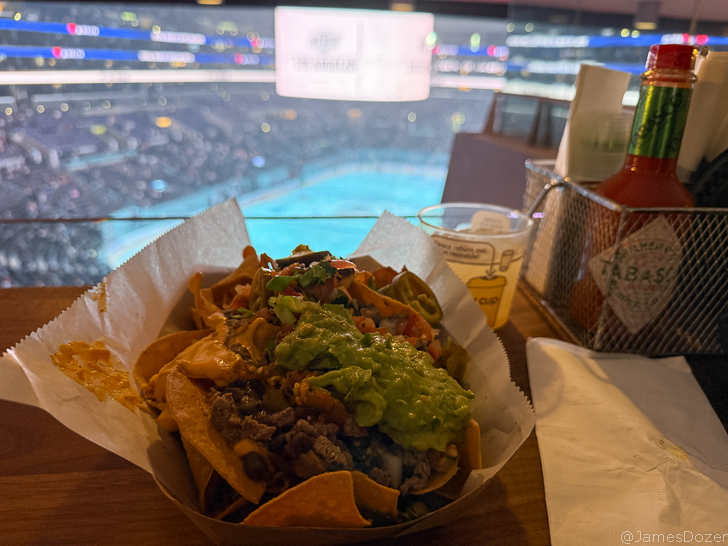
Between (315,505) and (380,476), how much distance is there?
0.31 feet

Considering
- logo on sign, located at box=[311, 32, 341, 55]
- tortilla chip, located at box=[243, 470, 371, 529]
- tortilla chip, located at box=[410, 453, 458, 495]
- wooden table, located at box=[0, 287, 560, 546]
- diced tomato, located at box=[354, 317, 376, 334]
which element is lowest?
wooden table, located at box=[0, 287, 560, 546]

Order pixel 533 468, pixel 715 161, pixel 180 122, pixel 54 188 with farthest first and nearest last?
pixel 180 122
pixel 54 188
pixel 715 161
pixel 533 468

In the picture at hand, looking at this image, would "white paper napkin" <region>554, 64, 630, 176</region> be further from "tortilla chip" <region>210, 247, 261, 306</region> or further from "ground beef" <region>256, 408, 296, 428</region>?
"ground beef" <region>256, 408, 296, 428</region>

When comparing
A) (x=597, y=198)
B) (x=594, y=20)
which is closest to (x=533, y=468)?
(x=597, y=198)

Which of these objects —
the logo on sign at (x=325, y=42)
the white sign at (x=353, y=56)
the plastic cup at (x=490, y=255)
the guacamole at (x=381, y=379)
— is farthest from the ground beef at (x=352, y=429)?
the logo on sign at (x=325, y=42)

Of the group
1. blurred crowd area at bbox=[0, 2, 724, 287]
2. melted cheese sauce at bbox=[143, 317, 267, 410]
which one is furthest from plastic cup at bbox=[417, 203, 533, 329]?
blurred crowd area at bbox=[0, 2, 724, 287]

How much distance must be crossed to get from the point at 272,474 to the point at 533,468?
1.29 feet

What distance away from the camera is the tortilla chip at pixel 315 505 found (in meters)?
0.48

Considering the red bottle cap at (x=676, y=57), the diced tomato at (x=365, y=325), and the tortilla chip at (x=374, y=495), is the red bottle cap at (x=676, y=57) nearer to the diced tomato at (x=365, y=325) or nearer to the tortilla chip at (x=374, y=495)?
the diced tomato at (x=365, y=325)

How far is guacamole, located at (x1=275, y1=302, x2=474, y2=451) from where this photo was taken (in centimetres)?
57

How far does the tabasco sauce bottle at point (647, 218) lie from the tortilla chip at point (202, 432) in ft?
2.44

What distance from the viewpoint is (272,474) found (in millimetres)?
554

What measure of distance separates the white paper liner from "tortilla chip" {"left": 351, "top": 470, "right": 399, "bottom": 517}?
0.10 ft

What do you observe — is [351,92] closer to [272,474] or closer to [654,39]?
[654,39]
